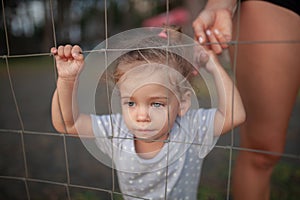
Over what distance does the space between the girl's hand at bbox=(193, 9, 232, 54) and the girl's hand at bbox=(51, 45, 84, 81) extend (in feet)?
0.90

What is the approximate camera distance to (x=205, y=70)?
842 millimetres

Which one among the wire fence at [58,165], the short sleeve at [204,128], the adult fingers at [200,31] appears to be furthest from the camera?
the wire fence at [58,165]

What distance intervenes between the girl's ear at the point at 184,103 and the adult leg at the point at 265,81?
7.2 inches

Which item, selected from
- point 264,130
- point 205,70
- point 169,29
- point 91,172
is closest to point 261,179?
point 264,130

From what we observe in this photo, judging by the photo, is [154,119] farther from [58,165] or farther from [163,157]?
[58,165]

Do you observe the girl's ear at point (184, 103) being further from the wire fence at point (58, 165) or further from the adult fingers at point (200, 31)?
the wire fence at point (58, 165)

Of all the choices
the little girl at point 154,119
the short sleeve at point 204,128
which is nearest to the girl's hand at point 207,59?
the little girl at point 154,119

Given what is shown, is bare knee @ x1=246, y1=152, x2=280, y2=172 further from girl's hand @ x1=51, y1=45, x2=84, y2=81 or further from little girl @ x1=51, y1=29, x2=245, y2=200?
girl's hand @ x1=51, y1=45, x2=84, y2=81

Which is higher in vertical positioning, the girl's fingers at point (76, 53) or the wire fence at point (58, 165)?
the girl's fingers at point (76, 53)

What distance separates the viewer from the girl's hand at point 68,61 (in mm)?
844

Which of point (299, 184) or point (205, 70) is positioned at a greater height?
point (205, 70)

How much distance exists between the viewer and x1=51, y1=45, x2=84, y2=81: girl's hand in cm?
84

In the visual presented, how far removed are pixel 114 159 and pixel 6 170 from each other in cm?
93

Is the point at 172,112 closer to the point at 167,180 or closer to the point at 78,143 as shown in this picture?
the point at 167,180
